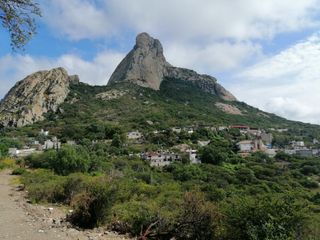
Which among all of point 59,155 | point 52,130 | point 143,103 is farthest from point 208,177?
point 143,103

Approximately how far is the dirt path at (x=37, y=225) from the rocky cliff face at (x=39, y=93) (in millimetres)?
100069

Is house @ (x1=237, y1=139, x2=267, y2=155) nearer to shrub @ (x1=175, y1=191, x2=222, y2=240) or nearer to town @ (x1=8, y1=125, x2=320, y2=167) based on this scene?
town @ (x1=8, y1=125, x2=320, y2=167)

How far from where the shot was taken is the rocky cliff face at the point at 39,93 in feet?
381

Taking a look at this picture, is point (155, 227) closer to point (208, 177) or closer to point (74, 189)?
point (74, 189)

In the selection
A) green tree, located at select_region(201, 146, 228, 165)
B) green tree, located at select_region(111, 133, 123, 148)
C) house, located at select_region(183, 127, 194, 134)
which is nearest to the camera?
green tree, located at select_region(201, 146, 228, 165)

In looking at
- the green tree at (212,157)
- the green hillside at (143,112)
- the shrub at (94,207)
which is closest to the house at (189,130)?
the green hillside at (143,112)

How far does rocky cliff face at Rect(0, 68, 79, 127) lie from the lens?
381ft

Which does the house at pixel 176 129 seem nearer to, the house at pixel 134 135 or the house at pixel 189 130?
the house at pixel 189 130

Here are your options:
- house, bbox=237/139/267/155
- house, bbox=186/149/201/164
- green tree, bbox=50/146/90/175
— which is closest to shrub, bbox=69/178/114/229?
green tree, bbox=50/146/90/175

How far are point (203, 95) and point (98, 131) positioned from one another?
103486 mm

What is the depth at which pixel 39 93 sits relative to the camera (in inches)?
4953

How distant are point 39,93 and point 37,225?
120917 millimetres

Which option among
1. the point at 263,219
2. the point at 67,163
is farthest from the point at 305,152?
the point at 263,219

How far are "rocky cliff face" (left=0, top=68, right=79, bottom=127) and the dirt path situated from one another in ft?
328
